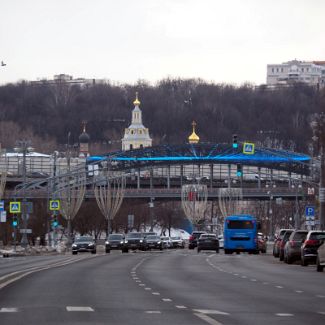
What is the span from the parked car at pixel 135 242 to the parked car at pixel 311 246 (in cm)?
3930

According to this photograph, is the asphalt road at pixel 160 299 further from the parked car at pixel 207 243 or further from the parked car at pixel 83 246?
the parked car at pixel 207 243

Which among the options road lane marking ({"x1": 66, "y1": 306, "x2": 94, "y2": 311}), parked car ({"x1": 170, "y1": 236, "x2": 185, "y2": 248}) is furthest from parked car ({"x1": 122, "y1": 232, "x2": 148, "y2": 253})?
road lane marking ({"x1": 66, "y1": 306, "x2": 94, "y2": 311})

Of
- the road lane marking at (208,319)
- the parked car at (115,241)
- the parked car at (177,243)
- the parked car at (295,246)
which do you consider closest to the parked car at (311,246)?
the parked car at (295,246)

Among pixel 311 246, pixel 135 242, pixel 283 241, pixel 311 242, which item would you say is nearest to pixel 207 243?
pixel 135 242

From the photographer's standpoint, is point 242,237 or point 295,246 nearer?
point 295,246

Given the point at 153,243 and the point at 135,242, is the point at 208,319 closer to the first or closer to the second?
the point at 135,242

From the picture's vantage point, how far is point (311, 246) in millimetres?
49406

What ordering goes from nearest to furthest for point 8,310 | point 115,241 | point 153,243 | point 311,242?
1. point 8,310
2. point 311,242
3. point 115,241
4. point 153,243

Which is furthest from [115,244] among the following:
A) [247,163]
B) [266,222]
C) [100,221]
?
[247,163]

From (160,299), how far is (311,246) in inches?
962

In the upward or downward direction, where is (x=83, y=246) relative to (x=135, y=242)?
downward

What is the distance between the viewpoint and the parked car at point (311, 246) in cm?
4875

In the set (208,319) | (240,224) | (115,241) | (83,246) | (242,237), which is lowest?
(208,319)

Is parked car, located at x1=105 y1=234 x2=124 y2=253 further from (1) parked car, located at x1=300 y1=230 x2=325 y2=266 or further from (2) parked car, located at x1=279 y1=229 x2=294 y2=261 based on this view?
(1) parked car, located at x1=300 y1=230 x2=325 y2=266
